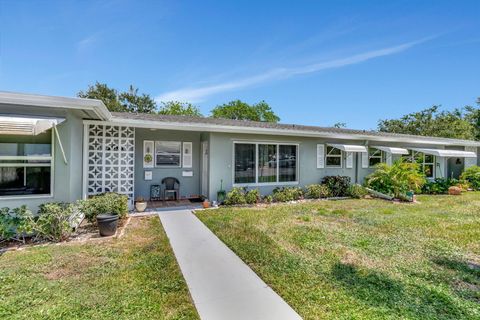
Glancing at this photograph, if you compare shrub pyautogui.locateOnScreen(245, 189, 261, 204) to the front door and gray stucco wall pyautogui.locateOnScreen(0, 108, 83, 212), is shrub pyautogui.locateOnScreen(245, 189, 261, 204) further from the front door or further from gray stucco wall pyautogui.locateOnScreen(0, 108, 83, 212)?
gray stucco wall pyautogui.locateOnScreen(0, 108, 83, 212)

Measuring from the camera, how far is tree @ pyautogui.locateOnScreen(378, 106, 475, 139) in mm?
34094

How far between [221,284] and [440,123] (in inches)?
1730

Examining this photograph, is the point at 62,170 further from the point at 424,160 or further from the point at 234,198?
the point at 424,160

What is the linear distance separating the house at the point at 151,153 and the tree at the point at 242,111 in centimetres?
3172

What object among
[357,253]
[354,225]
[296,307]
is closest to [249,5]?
[354,225]

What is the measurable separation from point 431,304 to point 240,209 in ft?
22.3

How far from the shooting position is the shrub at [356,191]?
12695 millimetres

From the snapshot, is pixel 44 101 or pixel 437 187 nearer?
pixel 44 101

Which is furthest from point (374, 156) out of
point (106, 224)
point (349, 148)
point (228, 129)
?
point (106, 224)

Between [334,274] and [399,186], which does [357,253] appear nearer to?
[334,274]

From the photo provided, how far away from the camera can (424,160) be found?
53.2 ft

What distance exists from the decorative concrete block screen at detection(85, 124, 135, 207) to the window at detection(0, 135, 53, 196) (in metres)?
2.21

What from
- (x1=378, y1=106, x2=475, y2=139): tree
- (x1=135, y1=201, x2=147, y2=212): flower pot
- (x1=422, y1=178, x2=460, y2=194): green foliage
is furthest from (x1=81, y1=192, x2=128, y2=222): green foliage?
(x1=378, y1=106, x2=475, y2=139): tree

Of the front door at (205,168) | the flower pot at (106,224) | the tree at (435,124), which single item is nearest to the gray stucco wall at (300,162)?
the front door at (205,168)
